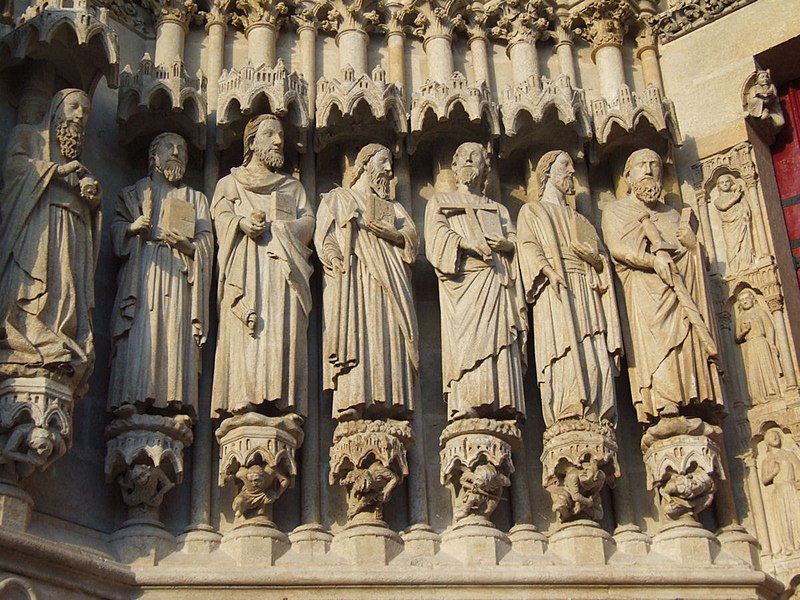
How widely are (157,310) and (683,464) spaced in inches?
130

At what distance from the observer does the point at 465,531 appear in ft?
25.4

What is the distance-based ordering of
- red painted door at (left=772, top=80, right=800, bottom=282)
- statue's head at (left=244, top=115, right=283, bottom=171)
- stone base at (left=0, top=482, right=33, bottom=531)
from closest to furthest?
1. stone base at (left=0, top=482, right=33, bottom=531)
2. statue's head at (left=244, top=115, right=283, bottom=171)
3. red painted door at (left=772, top=80, right=800, bottom=282)

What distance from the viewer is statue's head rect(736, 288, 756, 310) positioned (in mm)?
8789

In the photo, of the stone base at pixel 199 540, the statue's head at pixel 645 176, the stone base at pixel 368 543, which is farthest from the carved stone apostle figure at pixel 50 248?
the statue's head at pixel 645 176

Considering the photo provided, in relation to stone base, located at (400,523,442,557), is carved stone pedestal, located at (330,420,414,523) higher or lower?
higher

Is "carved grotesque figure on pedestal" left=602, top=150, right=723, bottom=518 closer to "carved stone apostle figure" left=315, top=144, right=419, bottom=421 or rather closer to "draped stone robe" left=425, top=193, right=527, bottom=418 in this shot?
"draped stone robe" left=425, top=193, right=527, bottom=418

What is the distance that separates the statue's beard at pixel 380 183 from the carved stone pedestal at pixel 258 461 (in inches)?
69.7

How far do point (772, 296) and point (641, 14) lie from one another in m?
2.69

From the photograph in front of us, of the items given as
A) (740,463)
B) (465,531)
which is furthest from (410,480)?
(740,463)

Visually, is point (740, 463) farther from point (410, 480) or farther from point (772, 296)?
point (410, 480)

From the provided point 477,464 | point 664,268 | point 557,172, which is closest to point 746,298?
point 664,268

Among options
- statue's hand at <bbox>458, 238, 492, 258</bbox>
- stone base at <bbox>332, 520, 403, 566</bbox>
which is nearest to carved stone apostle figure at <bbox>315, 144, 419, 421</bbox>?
statue's hand at <bbox>458, 238, 492, 258</bbox>

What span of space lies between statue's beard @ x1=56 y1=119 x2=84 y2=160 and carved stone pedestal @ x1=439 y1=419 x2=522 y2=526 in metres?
2.79

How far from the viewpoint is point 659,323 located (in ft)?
27.3
